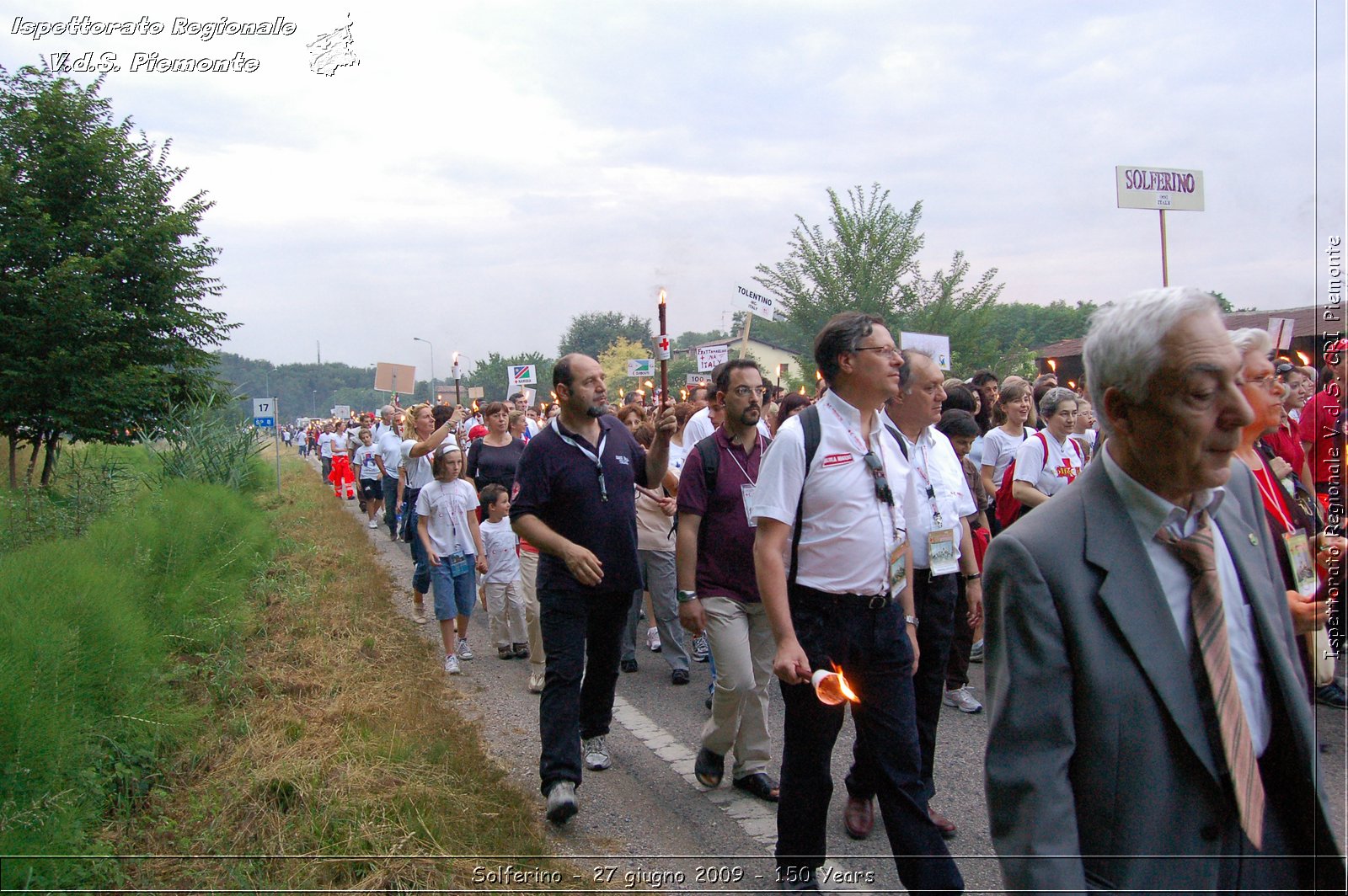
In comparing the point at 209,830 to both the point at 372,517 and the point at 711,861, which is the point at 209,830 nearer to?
the point at 711,861

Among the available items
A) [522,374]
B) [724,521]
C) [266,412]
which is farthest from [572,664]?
[266,412]

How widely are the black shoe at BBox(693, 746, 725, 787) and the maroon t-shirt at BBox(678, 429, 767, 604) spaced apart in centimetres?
84

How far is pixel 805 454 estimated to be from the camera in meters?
3.62

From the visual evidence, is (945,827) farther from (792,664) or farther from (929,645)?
(792,664)

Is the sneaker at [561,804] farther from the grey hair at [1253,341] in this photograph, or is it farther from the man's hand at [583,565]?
the grey hair at [1253,341]

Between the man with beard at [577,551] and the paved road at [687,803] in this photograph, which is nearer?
the paved road at [687,803]

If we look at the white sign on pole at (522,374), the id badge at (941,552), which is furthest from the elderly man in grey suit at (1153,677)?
the white sign on pole at (522,374)

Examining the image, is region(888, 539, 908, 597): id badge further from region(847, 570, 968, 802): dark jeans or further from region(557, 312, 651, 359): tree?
region(557, 312, 651, 359): tree

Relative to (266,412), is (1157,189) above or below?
above

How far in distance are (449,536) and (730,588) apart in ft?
11.9

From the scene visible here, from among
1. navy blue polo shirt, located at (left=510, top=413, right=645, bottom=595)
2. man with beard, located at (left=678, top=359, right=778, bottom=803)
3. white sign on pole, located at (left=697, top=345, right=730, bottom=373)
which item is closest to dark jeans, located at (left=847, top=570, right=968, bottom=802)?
man with beard, located at (left=678, top=359, right=778, bottom=803)

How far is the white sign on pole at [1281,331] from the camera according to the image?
411 inches

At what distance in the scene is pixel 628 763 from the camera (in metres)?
5.50

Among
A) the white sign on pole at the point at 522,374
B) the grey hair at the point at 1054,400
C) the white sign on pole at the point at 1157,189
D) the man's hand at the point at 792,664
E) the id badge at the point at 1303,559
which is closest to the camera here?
the id badge at the point at 1303,559
